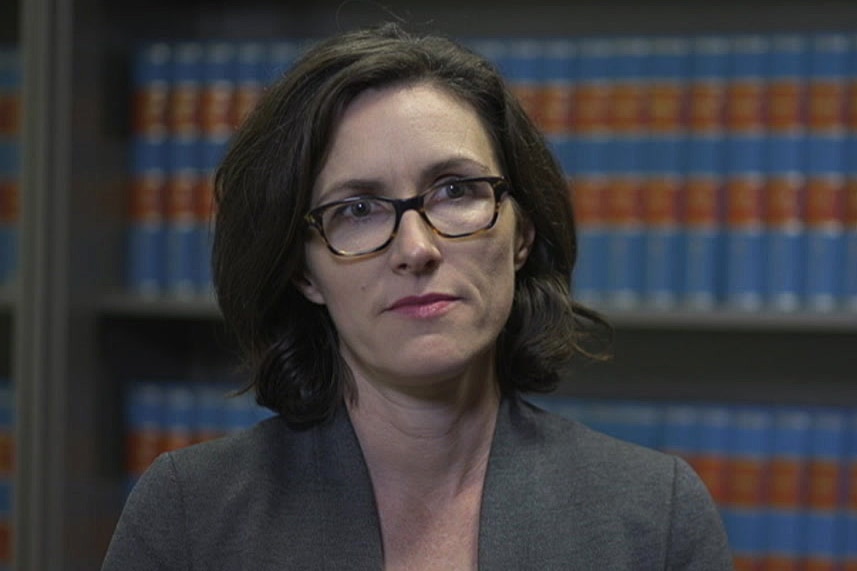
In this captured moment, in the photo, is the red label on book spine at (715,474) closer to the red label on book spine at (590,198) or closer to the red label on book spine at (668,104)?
the red label on book spine at (590,198)

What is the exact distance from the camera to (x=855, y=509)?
193 centimetres

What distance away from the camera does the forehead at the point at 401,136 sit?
1.21 m

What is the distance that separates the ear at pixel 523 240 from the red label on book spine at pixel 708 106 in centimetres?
67

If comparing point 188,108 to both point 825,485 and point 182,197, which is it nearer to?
point 182,197

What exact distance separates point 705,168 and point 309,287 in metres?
0.88

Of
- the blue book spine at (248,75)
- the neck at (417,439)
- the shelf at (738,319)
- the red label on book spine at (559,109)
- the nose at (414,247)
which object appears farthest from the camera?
the blue book spine at (248,75)

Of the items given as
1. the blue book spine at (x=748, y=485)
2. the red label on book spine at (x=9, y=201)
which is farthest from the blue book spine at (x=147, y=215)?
the blue book spine at (x=748, y=485)

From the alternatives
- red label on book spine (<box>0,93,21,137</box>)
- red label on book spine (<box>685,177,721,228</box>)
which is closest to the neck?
red label on book spine (<box>685,177,721,228</box>)

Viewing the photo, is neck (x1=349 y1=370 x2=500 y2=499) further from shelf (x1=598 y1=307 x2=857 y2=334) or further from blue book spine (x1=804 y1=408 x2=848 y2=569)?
blue book spine (x1=804 y1=408 x2=848 y2=569)

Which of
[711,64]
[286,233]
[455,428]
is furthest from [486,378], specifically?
[711,64]

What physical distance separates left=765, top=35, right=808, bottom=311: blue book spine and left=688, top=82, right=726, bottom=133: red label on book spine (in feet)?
0.26

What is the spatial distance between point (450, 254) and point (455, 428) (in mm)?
236

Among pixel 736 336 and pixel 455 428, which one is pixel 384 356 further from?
pixel 736 336

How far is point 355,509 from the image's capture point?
1.28m
